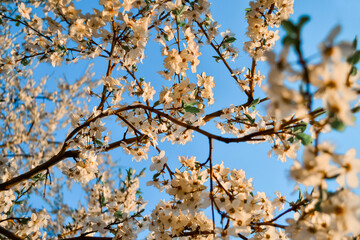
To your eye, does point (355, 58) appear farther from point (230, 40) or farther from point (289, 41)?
point (230, 40)

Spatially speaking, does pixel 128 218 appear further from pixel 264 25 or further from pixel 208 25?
pixel 264 25

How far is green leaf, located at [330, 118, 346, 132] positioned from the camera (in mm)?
738

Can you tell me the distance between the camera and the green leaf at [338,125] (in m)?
0.74

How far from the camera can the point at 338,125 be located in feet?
2.43

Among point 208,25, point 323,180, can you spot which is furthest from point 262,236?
point 208,25

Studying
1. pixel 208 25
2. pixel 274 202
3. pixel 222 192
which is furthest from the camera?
pixel 208 25

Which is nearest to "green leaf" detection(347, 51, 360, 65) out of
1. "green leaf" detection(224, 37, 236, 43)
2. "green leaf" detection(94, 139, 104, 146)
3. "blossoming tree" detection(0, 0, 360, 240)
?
"blossoming tree" detection(0, 0, 360, 240)

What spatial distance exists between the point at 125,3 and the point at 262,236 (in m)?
1.81

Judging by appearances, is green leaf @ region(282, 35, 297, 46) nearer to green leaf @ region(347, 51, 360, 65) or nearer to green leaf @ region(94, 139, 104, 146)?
green leaf @ region(347, 51, 360, 65)

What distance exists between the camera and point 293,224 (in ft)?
3.50

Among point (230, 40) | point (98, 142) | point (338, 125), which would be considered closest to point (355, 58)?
point (338, 125)

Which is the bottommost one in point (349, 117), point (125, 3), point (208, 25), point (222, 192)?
point (349, 117)

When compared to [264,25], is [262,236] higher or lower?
lower

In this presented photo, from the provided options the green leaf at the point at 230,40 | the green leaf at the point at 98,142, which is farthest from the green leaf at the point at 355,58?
the green leaf at the point at 98,142
